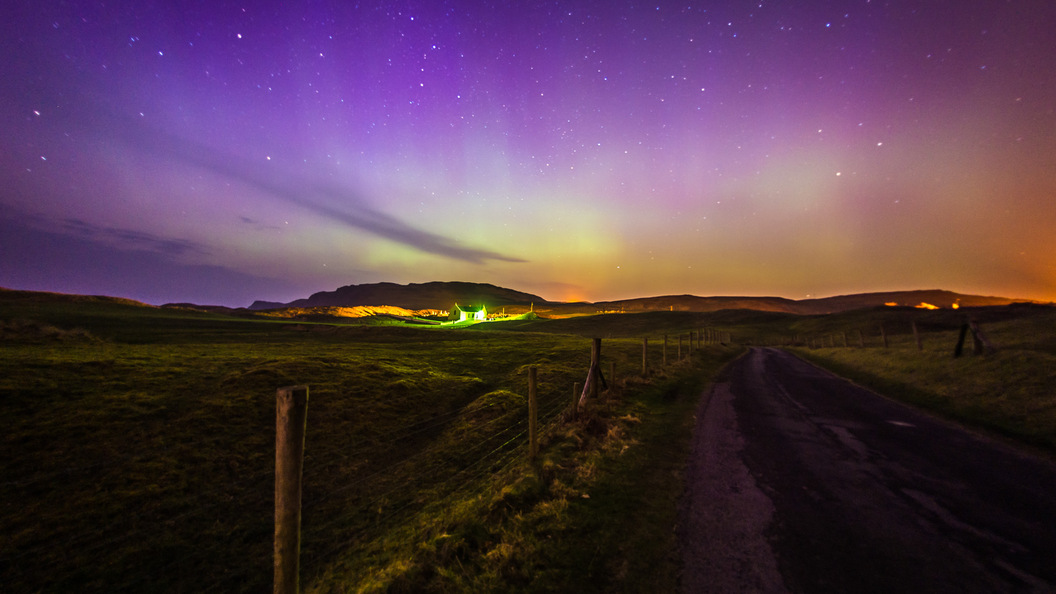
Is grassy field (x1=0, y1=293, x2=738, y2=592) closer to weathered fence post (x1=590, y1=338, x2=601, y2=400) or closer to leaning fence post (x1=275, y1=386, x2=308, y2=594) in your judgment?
weathered fence post (x1=590, y1=338, x2=601, y2=400)

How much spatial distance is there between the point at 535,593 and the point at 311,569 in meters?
5.57

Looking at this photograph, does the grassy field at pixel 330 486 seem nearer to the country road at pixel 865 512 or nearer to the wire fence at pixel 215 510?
the wire fence at pixel 215 510

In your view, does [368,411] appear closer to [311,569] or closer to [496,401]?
[496,401]

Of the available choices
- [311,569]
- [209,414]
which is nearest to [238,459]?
[209,414]

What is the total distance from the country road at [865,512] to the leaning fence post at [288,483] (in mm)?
4338

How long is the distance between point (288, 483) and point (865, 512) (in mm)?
8200

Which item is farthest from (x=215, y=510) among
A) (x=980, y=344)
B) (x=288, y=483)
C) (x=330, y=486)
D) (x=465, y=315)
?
(x=465, y=315)

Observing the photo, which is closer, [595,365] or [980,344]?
[595,365]

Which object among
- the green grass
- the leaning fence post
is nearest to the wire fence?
the leaning fence post

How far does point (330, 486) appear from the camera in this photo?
10477 millimetres

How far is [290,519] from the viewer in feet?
11.8

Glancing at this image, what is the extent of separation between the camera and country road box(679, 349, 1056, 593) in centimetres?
425

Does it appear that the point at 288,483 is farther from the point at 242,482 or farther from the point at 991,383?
the point at 991,383

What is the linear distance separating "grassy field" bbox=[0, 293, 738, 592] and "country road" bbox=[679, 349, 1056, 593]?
753mm
